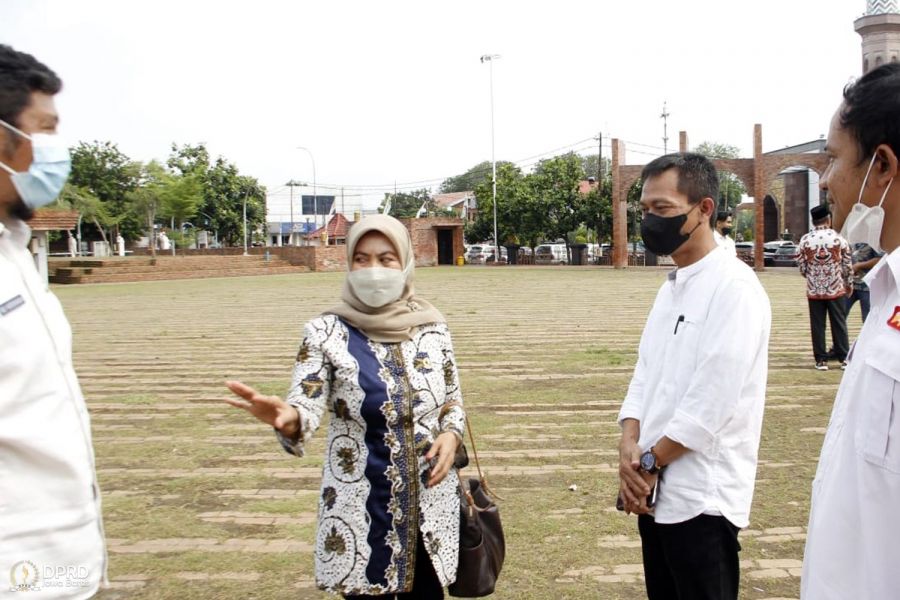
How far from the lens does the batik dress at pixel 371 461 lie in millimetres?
2336

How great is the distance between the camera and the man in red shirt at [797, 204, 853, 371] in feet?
26.9

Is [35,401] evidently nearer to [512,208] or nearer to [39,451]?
[39,451]

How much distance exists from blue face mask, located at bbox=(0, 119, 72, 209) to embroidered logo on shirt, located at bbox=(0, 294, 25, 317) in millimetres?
341

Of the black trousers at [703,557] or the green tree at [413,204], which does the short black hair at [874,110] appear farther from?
the green tree at [413,204]

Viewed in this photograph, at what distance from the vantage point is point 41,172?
1.97 m

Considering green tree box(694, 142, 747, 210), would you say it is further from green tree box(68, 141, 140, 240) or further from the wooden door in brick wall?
green tree box(68, 141, 140, 240)

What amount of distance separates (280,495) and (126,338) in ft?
28.1

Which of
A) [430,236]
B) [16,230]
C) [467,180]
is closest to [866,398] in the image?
Result: [16,230]

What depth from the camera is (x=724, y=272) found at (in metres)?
2.31

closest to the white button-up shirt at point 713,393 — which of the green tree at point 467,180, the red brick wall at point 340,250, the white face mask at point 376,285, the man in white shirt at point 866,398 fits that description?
the man in white shirt at point 866,398

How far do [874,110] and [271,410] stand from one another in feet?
5.68

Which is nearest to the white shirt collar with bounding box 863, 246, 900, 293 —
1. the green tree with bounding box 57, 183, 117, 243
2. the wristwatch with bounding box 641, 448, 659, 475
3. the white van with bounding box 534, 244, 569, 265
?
the wristwatch with bounding box 641, 448, 659, 475

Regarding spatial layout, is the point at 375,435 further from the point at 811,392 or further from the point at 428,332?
the point at 811,392

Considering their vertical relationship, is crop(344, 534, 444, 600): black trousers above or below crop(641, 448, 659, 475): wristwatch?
below
